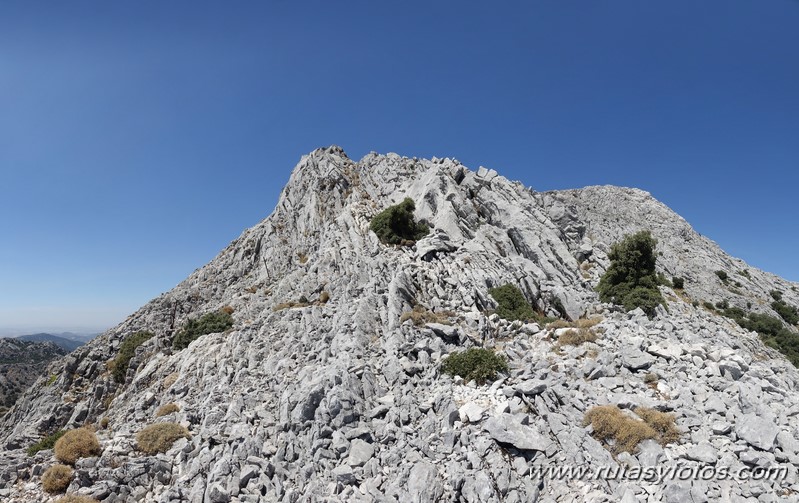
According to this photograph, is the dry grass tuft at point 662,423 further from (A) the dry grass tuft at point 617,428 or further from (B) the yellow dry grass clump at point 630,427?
(A) the dry grass tuft at point 617,428

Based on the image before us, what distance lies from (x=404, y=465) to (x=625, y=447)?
7.37 m

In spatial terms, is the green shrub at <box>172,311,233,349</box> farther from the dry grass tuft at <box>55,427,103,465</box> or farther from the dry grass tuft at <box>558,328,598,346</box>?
the dry grass tuft at <box>558,328,598,346</box>

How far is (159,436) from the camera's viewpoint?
1794 centimetres

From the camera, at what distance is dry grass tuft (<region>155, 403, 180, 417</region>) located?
21.3m

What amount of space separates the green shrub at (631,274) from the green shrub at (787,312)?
51.5m

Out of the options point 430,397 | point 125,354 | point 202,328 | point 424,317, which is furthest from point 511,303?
point 125,354

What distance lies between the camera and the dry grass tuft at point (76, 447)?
15969 millimetres

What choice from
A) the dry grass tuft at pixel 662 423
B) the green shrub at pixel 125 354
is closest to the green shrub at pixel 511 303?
the dry grass tuft at pixel 662 423

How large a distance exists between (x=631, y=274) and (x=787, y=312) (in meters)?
56.7

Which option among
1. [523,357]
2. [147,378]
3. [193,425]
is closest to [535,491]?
[523,357]

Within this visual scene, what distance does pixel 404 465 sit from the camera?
14.2 m

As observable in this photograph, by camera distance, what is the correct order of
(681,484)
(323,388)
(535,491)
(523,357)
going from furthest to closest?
(523,357), (323,388), (535,491), (681,484)

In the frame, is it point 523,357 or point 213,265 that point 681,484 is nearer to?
point 523,357

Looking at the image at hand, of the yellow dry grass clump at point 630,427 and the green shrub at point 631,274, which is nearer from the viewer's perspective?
the yellow dry grass clump at point 630,427
